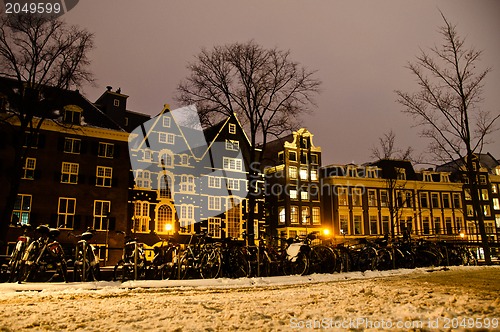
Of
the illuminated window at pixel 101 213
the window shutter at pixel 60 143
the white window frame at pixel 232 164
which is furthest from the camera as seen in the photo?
the white window frame at pixel 232 164

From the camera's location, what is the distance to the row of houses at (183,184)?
33.6 m

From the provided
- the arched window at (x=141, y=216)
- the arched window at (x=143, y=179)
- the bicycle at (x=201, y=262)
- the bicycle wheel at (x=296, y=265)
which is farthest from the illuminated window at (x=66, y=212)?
the bicycle wheel at (x=296, y=265)

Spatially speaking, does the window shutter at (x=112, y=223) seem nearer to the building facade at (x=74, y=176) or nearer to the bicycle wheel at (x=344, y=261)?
the building facade at (x=74, y=176)

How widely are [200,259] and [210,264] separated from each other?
336 mm

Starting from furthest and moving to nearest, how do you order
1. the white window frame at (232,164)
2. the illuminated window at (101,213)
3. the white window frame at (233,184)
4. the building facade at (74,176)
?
the white window frame at (232,164), the white window frame at (233,184), the illuminated window at (101,213), the building facade at (74,176)

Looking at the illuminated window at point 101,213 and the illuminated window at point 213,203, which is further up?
the illuminated window at point 213,203

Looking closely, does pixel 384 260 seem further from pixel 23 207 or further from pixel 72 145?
pixel 72 145

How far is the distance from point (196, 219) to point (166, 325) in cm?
3608

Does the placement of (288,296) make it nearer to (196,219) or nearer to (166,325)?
(166,325)

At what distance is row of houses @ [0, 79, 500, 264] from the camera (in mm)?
33562

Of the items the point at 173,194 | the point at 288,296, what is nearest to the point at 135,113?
the point at 173,194

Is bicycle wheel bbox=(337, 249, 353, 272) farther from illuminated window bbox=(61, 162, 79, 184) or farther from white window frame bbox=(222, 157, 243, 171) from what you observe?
white window frame bbox=(222, 157, 243, 171)

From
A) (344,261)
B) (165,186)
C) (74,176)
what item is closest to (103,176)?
(74,176)

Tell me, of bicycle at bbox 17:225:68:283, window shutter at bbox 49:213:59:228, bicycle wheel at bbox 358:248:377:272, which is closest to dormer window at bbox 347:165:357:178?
window shutter at bbox 49:213:59:228
